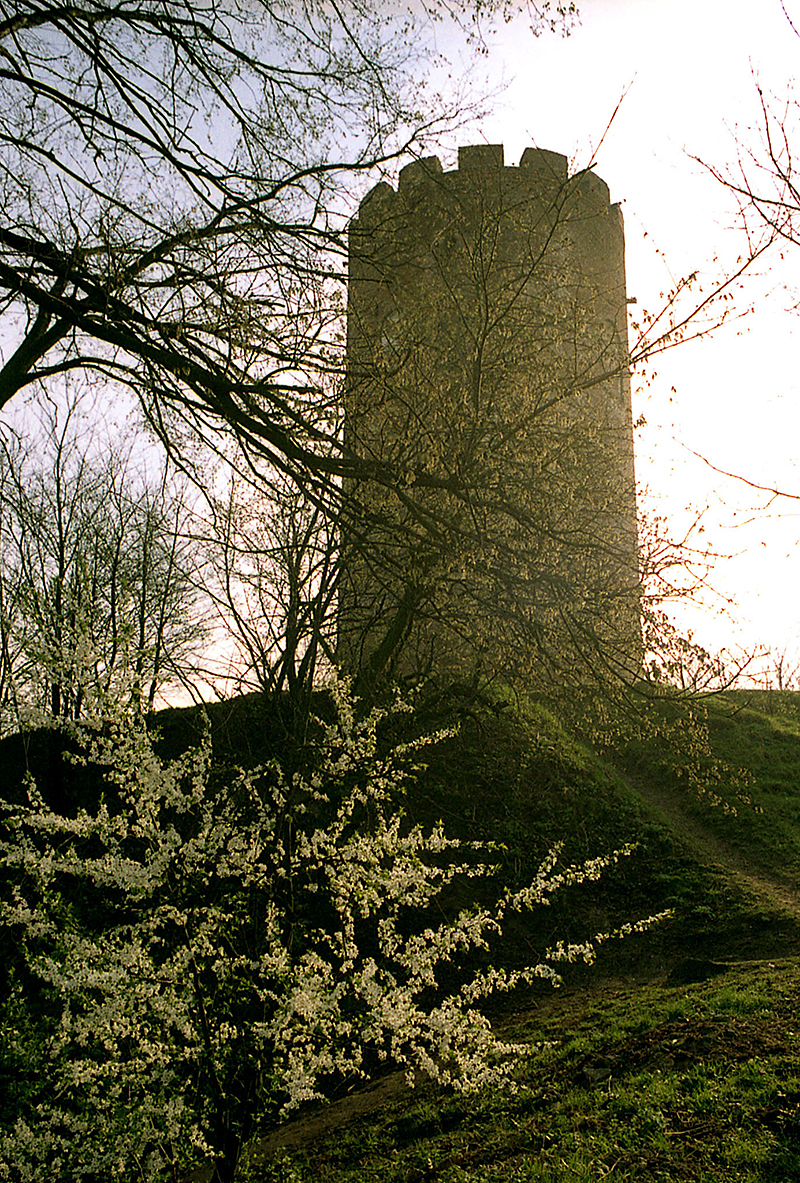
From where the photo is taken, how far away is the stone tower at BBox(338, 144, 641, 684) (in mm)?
4340

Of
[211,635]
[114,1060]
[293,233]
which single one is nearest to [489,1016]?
[114,1060]

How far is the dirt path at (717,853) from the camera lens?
8258 millimetres

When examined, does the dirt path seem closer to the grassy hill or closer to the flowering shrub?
the grassy hill

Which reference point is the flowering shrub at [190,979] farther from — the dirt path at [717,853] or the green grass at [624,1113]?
the dirt path at [717,853]

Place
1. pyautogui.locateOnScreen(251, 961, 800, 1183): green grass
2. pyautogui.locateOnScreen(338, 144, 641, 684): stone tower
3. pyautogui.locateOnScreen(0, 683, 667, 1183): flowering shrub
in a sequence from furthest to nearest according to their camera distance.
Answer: pyautogui.locateOnScreen(338, 144, 641, 684): stone tower → pyautogui.locateOnScreen(251, 961, 800, 1183): green grass → pyautogui.locateOnScreen(0, 683, 667, 1183): flowering shrub

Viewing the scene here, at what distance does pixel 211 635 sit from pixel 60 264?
9.46m

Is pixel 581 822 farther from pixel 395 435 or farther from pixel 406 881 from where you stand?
pixel 406 881

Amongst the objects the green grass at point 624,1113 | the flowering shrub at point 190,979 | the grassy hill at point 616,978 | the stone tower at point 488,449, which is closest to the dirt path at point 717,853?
the grassy hill at point 616,978

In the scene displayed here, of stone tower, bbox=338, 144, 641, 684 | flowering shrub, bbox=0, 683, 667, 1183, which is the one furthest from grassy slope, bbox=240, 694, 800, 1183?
stone tower, bbox=338, 144, 641, 684

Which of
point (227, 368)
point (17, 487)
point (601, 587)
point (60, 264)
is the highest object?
point (17, 487)

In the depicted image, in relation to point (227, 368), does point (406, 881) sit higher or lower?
lower

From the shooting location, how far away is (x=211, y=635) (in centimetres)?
1307

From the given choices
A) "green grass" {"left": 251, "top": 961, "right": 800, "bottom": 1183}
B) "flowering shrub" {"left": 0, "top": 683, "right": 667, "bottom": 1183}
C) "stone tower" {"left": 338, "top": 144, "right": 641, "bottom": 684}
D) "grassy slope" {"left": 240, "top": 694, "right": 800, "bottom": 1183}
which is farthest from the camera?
"stone tower" {"left": 338, "top": 144, "right": 641, "bottom": 684}

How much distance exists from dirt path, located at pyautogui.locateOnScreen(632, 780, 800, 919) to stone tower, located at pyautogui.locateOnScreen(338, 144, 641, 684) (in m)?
4.02
